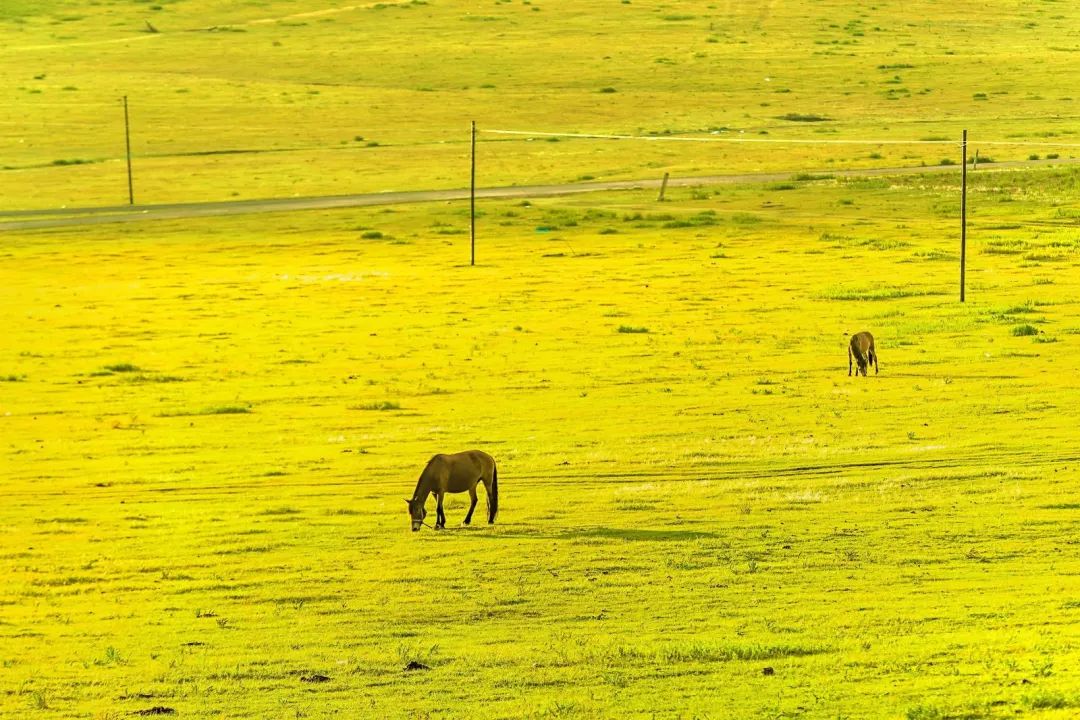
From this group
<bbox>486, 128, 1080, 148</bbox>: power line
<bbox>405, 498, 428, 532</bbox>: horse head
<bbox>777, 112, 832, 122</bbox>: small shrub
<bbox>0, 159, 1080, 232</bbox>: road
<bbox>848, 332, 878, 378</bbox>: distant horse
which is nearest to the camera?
<bbox>405, 498, 428, 532</bbox>: horse head

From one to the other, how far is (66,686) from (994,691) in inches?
302

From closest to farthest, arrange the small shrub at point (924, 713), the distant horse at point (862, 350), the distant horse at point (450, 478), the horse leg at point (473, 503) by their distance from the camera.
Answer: the small shrub at point (924, 713)
the distant horse at point (450, 478)
the horse leg at point (473, 503)
the distant horse at point (862, 350)

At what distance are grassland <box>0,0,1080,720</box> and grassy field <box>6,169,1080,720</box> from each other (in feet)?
0.29

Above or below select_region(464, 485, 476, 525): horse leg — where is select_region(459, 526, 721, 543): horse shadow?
below

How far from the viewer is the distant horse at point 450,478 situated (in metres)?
21.8

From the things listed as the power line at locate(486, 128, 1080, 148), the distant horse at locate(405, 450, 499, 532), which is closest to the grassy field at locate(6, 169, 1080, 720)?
the distant horse at locate(405, 450, 499, 532)

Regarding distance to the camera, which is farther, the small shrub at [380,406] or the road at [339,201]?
the road at [339,201]

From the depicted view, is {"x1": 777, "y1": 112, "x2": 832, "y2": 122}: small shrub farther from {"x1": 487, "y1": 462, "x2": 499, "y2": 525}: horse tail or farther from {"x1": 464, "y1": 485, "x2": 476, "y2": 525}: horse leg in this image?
{"x1": 464, "y1": 485, "x2": 476, "y2": 525}: horse leg

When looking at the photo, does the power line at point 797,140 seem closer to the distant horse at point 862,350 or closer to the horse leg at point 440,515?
the distant horse at point 862,350

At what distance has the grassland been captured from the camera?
16.0 m

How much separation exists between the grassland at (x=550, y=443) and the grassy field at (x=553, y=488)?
88mm

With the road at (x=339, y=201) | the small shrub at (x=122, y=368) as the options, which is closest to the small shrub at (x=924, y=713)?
the small shrub at (x=122, y=368)

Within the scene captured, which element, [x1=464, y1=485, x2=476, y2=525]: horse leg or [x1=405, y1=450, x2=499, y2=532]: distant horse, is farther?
[x1=464, y1=485, x2=476, y2=525]: horse leg

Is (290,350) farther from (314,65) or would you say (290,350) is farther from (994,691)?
(314,65)
